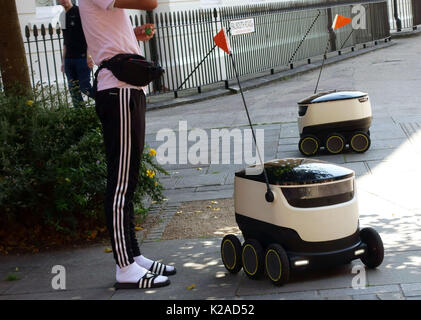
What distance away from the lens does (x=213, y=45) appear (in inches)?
688

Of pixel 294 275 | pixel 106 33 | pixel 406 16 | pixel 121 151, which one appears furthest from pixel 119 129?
pixel 406 16

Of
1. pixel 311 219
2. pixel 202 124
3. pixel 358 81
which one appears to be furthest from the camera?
pixel 358 81

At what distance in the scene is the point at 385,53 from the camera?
21.7 m

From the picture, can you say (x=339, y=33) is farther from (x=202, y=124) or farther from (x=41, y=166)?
(x=41, y=166)

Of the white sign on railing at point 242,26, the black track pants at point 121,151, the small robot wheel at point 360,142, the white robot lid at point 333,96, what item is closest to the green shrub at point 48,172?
the black track pants at point 121,151

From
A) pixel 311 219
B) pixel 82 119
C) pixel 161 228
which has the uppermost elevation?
pixel 82 119

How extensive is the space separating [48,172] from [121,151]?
1.41 meters

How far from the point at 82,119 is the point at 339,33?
697 inches

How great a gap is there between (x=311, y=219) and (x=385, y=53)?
59.3ft

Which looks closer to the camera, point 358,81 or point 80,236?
point 80,236

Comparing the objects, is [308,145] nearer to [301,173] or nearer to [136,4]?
[301,173]
